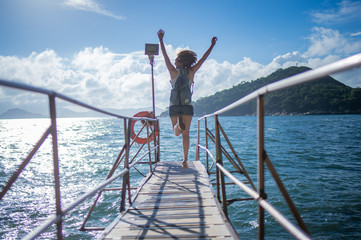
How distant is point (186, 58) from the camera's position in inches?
137

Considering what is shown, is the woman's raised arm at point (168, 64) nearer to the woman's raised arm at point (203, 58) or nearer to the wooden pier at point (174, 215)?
the woman's raised arm at point (203, 58)

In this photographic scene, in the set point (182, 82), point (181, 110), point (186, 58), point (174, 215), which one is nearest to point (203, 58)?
point (186, 58)

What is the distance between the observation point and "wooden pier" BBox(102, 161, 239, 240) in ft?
6.21

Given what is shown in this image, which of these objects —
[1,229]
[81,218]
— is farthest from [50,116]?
[1,229]

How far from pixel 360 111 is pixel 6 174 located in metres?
110

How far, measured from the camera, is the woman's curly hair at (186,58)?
3471 mm

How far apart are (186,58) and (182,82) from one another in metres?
0.42

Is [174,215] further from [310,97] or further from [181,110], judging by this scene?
[310,97]

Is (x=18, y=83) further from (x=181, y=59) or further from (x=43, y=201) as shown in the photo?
(x=43, y=201)

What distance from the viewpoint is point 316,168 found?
10359mm

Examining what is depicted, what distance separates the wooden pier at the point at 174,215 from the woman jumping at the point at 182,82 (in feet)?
3.15

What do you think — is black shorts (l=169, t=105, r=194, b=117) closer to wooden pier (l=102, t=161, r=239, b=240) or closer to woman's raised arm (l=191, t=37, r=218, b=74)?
woman's raised arm (l=191, t=37, r=218, b=74)

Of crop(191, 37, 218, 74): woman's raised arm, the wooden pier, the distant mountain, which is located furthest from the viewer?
Result: the distant mountain

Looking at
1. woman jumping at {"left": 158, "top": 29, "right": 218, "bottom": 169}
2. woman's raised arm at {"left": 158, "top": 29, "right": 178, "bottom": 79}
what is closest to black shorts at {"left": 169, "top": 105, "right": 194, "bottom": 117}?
woman jumping at {"left": 158, "top": 29, "right": 218, "bottom": 169}
